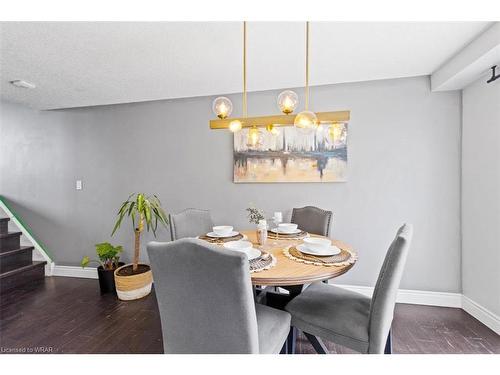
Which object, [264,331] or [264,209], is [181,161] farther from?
[264,331]

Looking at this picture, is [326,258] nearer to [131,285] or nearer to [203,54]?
[203,54]

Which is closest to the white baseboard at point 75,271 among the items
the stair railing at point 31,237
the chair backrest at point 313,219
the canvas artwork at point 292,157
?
the stair railing at point 31,237

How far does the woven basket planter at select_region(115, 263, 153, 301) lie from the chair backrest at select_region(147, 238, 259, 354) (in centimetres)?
172

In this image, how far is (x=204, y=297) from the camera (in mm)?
1030

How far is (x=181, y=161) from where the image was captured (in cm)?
304

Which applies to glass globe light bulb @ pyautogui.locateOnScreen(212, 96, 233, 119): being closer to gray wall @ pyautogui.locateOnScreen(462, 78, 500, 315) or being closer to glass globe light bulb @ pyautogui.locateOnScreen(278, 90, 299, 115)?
glass globe light bulb @ pyautogui.locateOnScreen(278, 90, 299, 115)

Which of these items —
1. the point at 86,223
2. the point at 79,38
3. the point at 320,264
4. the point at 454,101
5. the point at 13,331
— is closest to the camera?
the point at 320,264

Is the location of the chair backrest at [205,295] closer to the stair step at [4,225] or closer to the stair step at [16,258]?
the stair step at [16,258]

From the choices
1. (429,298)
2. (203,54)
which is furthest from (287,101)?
(429,298)

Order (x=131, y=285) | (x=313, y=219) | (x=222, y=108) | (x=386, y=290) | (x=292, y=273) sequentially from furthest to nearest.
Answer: (x=131, y=285) → (x=313, y=219) → (x=222, y=108) → (x=292, y=273) → (x=386, y=290)

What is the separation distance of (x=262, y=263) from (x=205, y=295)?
0.48 meters

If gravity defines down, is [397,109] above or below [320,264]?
above
